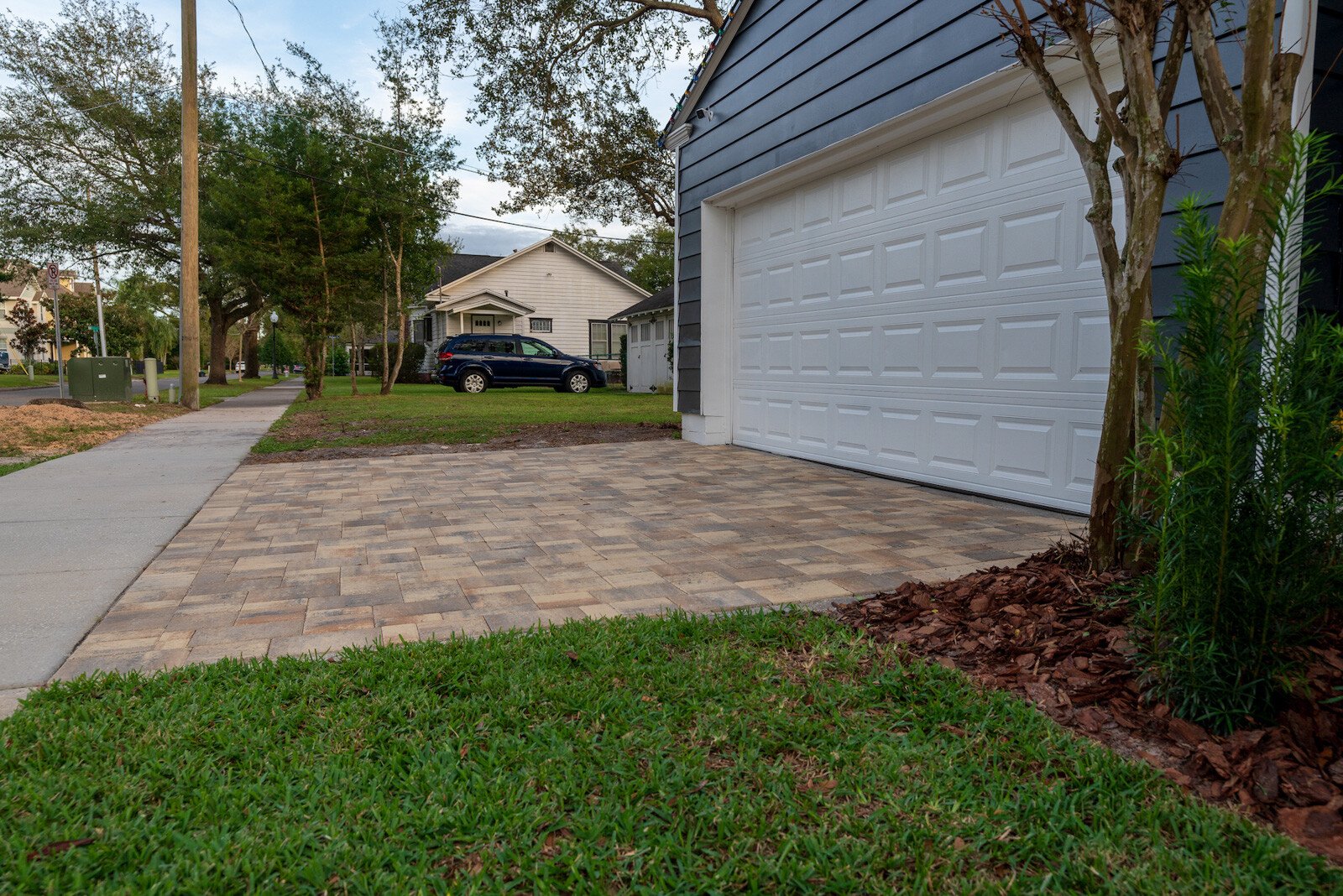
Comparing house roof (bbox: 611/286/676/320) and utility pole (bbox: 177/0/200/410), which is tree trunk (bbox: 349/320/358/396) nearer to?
utility pole (bbox: 177/0/200/410)

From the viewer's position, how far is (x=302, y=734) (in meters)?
2.03

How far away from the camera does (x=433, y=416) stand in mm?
12711

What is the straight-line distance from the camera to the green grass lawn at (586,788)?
1524 millimetres

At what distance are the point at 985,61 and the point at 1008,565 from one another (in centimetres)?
314

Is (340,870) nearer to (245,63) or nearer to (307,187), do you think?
(307,187)

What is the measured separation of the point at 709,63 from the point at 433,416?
22.7ft

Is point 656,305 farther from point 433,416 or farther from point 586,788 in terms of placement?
point 586,788

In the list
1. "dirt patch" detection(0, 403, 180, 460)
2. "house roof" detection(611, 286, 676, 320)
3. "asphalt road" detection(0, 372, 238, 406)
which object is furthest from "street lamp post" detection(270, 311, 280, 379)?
"dirt patch" detection(0, 403, 180, 460)

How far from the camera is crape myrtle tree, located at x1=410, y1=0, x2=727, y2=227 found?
44.3 feet

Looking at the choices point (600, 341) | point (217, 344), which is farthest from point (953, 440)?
point (217, 344)

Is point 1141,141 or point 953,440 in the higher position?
point 1141,141

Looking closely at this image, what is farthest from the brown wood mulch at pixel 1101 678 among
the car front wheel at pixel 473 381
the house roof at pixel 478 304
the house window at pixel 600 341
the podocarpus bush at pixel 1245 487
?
the house window at pixel 600 341

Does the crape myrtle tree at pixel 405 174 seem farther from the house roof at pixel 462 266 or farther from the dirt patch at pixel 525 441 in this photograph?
the house roof at pixel 462 266

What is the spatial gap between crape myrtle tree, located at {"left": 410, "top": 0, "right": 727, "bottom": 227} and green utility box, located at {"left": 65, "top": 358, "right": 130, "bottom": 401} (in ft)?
26.3
